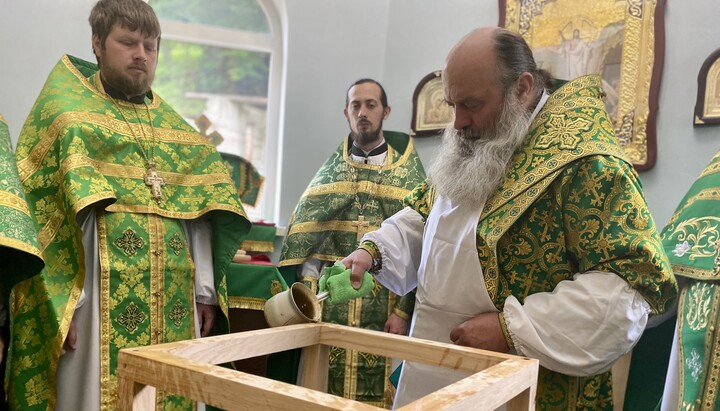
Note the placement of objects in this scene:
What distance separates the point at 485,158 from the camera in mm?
1953

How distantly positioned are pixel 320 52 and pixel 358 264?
12.4 feet

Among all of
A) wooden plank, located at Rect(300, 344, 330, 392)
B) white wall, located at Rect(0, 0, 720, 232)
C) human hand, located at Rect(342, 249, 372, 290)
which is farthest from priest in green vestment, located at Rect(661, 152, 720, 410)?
white wall, located at Rect(0, 0, 720, 232)

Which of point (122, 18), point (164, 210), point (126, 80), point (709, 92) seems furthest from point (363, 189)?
point (709, 92)

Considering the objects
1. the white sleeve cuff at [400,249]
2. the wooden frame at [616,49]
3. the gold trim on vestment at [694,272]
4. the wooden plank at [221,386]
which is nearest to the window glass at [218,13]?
the wooden frame at [616,49]

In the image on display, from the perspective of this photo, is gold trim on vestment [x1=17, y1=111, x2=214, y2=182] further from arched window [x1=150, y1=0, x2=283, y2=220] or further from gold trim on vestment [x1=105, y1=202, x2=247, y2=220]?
arched window [x1=150, y1=0, x2=283, y2=220]

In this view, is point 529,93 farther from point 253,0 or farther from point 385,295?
point 253,0

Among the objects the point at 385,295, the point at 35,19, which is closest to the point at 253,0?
the point at 35,19

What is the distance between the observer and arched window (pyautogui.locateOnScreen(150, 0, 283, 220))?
17.8ft

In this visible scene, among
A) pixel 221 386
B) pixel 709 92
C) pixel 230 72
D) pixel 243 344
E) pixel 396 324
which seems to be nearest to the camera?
pixel 221 386

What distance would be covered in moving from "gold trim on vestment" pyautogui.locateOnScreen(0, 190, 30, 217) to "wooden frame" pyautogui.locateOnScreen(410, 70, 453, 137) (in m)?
3.50

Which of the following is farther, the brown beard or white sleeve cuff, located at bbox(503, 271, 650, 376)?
the brown beard

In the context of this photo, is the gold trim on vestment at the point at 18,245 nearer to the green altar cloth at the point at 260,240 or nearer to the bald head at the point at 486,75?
the bald head at the point at 486,75

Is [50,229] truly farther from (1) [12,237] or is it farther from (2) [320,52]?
(2) [320,52]

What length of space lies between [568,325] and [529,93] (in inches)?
30.3
